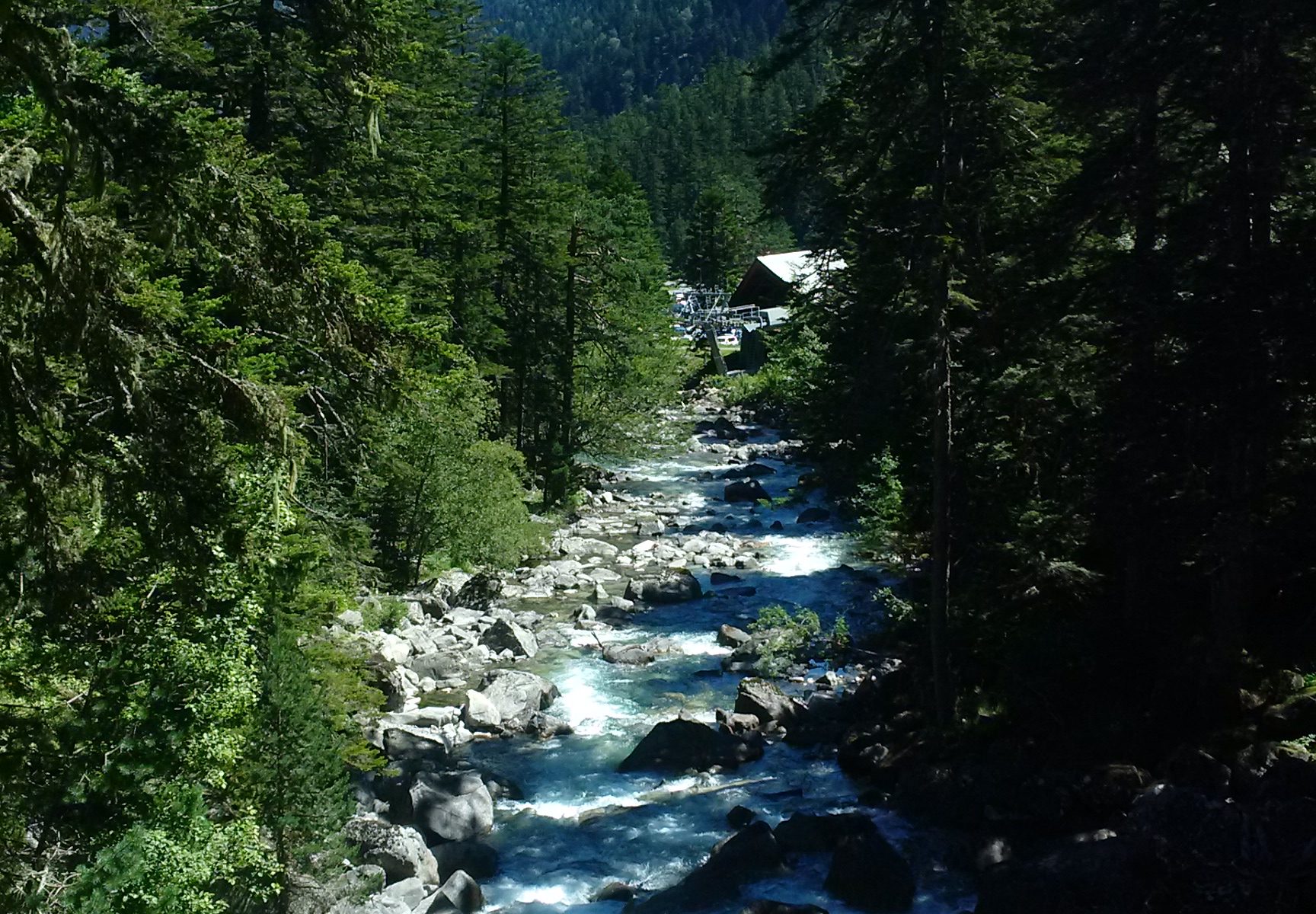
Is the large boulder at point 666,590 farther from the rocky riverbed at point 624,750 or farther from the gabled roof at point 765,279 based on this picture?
the gabled roof at point 765,279

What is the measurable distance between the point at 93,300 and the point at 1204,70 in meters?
12.0

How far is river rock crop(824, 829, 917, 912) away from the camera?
511 inches

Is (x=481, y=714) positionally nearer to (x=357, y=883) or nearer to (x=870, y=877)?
(x=357, y=883)

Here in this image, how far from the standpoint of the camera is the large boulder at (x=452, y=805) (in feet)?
Result: 49.3

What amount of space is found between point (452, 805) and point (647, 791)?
121 inches

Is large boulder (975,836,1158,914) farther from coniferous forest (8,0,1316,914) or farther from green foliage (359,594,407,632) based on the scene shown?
green foliage (359,594,407,632)

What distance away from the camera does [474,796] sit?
15633mm

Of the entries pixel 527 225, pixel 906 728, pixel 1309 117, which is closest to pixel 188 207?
pixel 1309 117

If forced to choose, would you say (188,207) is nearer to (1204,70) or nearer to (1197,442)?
(1197,442)

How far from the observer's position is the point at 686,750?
17.5 m

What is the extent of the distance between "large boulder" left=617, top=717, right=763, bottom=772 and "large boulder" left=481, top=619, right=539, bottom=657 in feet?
18.0

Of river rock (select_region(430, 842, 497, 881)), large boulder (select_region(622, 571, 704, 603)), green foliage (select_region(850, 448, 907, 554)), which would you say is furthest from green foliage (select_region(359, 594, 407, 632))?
green foliage (select_region(850, 448, 907, 554))

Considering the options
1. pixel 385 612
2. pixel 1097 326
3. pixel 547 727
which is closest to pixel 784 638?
pixel 547 727

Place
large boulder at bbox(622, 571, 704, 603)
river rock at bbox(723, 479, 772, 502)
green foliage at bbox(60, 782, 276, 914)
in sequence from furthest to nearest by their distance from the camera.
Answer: river rock at bbox(723, 479, 772, 502) → large boulder at bbox(622, 571, 704, 603) → green foliage at bbox(60, 782, 276, 914)
